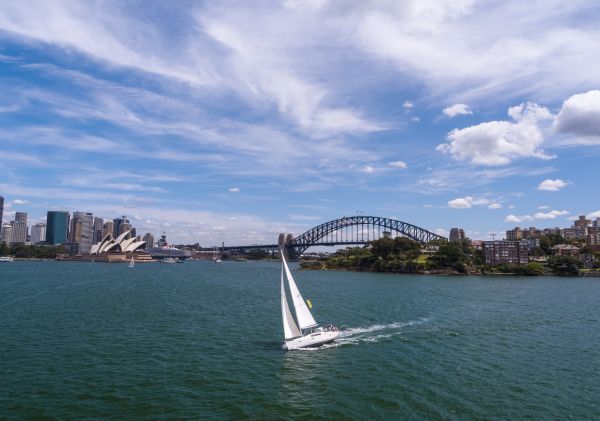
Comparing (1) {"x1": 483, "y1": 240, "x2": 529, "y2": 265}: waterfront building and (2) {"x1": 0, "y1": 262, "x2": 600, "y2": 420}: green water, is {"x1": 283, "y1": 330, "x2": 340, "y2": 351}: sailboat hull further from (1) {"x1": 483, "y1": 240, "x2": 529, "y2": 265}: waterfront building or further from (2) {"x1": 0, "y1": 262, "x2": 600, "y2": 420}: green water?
(1) {"x1": 483, "y1": 240, "x2": 529, "y2": 265}: waterfront building

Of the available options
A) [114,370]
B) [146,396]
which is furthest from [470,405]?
[114,370]

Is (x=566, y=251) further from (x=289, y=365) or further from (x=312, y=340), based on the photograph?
(x=289, y=365)

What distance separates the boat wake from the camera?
35500 millimetres

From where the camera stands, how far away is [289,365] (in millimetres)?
28828

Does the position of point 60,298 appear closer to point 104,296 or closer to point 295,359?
point 104,296

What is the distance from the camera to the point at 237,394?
23.3 meters

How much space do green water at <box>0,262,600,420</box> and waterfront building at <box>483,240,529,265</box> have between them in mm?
92744

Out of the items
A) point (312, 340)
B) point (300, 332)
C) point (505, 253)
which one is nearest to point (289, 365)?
point (312, 340)

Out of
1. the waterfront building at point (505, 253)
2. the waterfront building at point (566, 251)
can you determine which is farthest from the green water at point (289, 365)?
the waterfront building at point (566, 251)

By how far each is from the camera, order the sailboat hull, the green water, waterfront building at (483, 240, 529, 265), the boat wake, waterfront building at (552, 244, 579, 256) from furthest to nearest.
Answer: waterfront building at (552, 244, 579, 256) → waterfront building at (483, 240, 529, 265) → the boat wake → the sailboat hull → the green water

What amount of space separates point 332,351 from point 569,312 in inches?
1381

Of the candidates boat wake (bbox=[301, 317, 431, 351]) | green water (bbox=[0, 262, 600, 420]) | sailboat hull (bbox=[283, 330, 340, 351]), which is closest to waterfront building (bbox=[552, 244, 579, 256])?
green water (bbox=[0, 262, 600, 420])

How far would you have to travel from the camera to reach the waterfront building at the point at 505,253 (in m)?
139

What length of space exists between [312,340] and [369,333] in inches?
296
